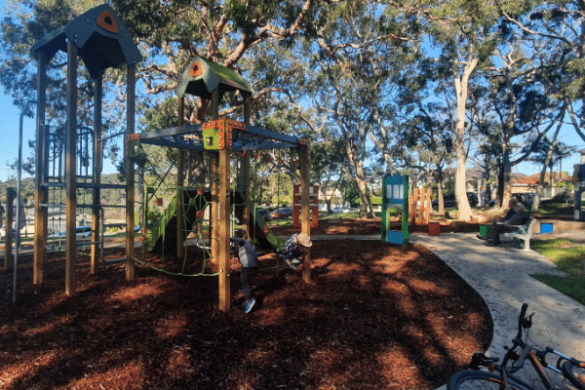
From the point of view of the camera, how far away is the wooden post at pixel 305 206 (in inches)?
284

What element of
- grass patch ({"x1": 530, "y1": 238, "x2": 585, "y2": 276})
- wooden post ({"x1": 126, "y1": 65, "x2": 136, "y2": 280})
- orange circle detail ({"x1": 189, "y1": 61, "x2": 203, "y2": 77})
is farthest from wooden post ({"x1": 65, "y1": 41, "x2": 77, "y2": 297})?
grass patch ({"x1": 530, "y1": 238, "x2": 585, "y2": 276})

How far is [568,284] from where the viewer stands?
7086 mm

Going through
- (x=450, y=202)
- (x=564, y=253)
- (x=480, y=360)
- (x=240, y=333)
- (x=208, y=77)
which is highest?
(x=208, y=77)

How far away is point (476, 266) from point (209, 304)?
6.45 metres

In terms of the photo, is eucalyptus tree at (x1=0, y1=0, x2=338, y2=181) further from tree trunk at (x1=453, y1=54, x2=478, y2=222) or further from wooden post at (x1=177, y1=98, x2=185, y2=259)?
tree trunk at (x1=453, y1=54, x2=478, y2=222)

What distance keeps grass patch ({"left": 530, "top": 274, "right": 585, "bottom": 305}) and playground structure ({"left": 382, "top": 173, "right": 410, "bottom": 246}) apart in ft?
14.2

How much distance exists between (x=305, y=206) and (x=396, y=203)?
5952 millimetres

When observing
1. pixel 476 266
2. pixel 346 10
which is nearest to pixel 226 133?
pixel 476 266

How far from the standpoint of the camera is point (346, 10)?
1797cm

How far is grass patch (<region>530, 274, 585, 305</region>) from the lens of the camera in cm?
643

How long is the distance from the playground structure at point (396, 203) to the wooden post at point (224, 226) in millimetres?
7489

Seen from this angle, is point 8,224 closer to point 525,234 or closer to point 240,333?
point 240,333

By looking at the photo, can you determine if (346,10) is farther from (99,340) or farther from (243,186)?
(99,340)

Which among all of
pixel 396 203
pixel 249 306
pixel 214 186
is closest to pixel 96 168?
pixel 214 186
